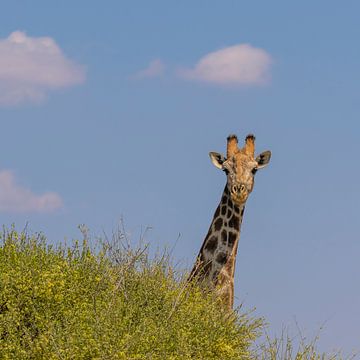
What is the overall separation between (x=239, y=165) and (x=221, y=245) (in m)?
1.91

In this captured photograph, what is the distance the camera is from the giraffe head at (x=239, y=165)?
21.9 meters

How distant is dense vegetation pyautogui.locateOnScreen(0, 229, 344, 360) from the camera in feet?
54.4

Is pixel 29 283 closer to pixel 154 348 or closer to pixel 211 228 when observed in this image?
pixel 154 348

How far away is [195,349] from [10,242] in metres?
4.97

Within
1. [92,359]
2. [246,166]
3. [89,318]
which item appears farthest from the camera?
[246,166]

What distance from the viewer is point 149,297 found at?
19781 mm

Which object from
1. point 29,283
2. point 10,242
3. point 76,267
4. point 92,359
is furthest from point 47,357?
point 10,242

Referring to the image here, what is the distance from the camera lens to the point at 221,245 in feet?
73.7

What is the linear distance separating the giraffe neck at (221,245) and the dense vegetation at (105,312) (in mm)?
670

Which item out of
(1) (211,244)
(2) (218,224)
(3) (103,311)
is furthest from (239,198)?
(3) (103,311)

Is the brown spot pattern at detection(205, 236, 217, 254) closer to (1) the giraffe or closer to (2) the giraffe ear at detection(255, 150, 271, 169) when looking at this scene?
(1) the giraffe

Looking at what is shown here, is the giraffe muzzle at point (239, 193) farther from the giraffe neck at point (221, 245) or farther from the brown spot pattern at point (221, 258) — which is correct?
the brown spot pattern at point (221, 258)

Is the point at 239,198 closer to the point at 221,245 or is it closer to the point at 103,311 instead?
the point at 221,245

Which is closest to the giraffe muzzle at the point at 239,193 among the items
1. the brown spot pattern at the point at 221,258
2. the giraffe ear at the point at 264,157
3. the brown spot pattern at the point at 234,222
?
the brown spot pattern at the point at 234,222
